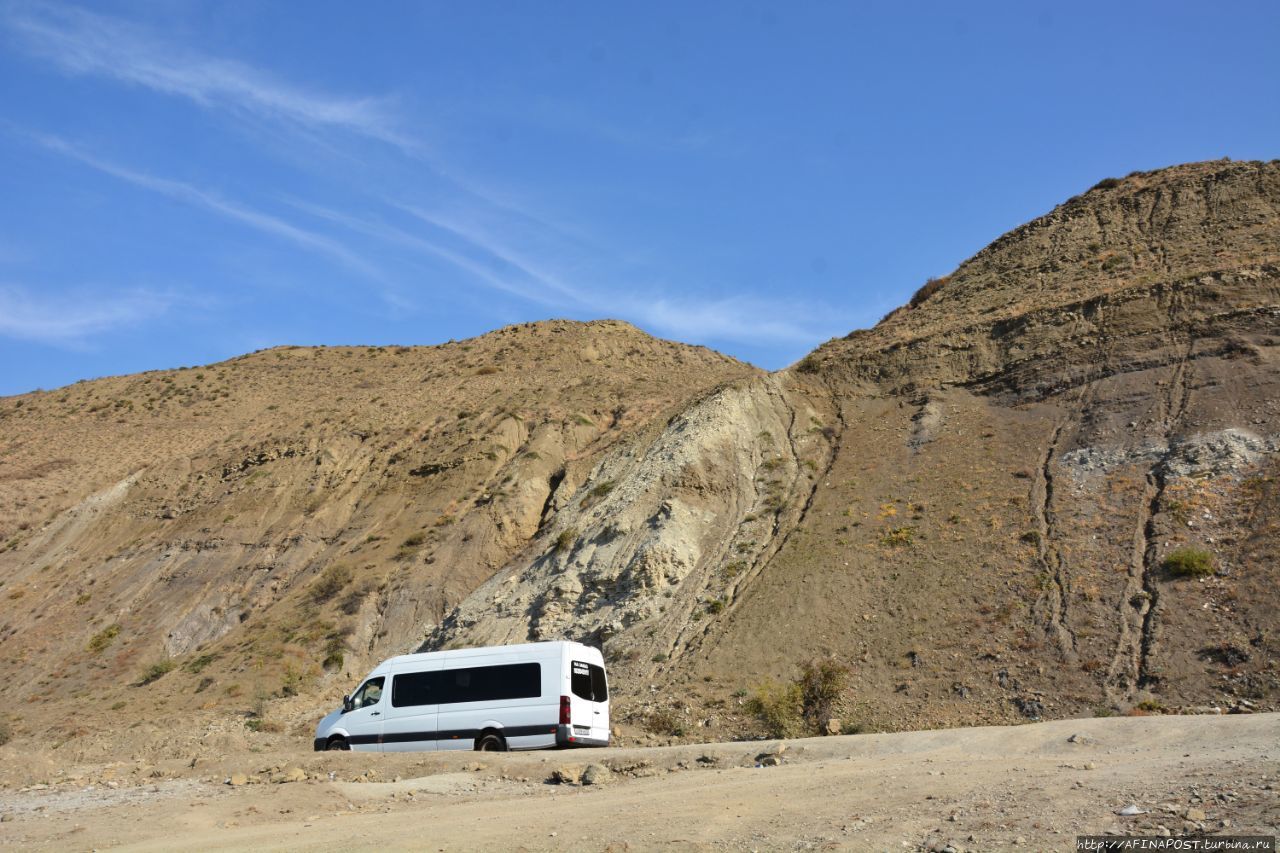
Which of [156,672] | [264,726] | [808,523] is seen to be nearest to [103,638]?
[156,672]

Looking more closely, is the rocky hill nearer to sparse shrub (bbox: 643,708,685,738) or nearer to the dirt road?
sparse shrub (bbox: 643,708,685,738)

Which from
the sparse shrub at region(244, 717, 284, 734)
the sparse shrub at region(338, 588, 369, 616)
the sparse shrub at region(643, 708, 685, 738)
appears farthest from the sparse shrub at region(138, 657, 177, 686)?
the sparse shrub at region(643, 708, 685, 738)

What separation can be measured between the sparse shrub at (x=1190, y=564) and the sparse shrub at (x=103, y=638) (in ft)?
112

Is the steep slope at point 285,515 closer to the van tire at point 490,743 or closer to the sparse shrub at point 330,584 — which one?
the sparse shrub at point 330,584

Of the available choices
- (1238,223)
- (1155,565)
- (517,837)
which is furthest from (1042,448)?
(517,837)

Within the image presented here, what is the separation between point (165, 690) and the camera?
102 feet

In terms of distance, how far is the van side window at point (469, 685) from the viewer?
19.3 m

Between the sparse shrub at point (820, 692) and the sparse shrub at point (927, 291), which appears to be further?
the sparse shrub at point (927, 291)

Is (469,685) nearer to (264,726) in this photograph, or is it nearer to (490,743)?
(490,743)

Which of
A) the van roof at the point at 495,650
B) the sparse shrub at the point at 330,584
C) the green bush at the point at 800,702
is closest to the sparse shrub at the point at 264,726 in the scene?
the van roof at the point at 495,650

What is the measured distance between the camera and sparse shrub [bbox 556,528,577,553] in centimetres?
3079

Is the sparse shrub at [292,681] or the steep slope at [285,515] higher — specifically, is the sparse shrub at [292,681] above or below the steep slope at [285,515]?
below

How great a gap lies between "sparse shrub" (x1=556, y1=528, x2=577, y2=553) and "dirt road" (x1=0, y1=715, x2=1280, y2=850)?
1289 centimetres

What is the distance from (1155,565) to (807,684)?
8.36m
